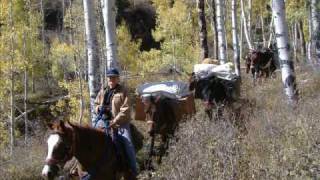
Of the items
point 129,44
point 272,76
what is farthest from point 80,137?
point 129,44

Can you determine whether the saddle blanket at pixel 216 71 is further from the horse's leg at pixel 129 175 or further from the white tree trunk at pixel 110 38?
the horse's leg at pixel 129 175

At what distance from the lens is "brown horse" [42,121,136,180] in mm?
7246

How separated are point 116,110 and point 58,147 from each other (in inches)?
64.9

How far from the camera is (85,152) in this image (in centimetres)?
796

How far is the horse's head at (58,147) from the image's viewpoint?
7.10 meters

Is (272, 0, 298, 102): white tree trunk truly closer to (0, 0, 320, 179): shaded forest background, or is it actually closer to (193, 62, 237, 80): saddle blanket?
(0, 0, 320, 179): shaded forest background

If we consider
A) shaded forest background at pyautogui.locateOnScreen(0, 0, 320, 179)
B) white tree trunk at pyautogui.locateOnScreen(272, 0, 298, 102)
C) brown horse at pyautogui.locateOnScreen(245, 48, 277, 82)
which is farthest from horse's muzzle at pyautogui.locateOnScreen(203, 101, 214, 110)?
brown horse at pyautogui.locateOnScreen(245, 48, 277, 82)

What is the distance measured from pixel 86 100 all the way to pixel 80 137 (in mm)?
25507

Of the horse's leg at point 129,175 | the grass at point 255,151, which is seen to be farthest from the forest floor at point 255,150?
the horse's leg at point 129,175

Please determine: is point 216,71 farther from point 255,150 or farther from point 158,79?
point 158,79

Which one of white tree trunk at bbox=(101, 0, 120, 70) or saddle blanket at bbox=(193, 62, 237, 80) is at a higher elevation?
white tree trunk at bbox=(101, 0, 120, 70)

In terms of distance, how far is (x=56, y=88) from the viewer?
47781 millimetres

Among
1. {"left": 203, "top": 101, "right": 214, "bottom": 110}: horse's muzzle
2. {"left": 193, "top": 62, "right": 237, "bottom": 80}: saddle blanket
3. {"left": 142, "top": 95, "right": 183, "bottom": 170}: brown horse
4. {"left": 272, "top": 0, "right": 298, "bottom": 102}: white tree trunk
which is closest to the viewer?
{"left": 272, "top": 0, "right": 298, "bottom": 102}: white tree trunk

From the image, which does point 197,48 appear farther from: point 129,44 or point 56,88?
point 56,88
